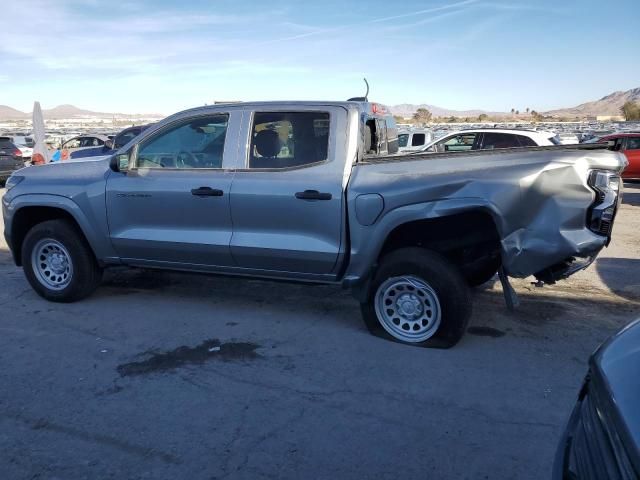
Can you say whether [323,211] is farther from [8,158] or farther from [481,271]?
[8,158]

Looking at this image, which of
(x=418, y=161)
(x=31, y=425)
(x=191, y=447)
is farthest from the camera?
(x=418, y=161)

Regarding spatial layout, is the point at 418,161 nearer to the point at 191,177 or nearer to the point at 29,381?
the point at 191,177

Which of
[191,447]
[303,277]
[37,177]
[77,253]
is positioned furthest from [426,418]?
[37,177]

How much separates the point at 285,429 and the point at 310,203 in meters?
2.00

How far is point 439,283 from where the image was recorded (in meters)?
4.60

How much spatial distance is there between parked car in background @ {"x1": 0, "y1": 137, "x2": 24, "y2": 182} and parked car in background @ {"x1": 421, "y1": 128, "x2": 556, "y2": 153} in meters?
12.9

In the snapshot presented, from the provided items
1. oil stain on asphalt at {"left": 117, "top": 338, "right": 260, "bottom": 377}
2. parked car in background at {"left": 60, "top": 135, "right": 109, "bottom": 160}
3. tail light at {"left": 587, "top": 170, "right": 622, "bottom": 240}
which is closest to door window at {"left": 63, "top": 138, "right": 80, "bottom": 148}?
parked car in background at {"left": 60, "top": 135, "right": 109, "bottom": 160}

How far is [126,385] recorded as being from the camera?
4129 mm

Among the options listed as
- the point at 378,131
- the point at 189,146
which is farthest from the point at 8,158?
the point at 378,131

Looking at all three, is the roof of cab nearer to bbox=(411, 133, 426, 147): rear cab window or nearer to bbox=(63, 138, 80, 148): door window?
bbox=(411, 133, 426, 147): rear cab window

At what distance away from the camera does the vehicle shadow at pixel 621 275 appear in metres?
6.51

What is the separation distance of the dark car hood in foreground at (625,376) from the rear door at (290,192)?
289 cm

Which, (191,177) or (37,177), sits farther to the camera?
(37,177)

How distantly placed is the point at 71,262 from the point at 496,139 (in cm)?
1047
